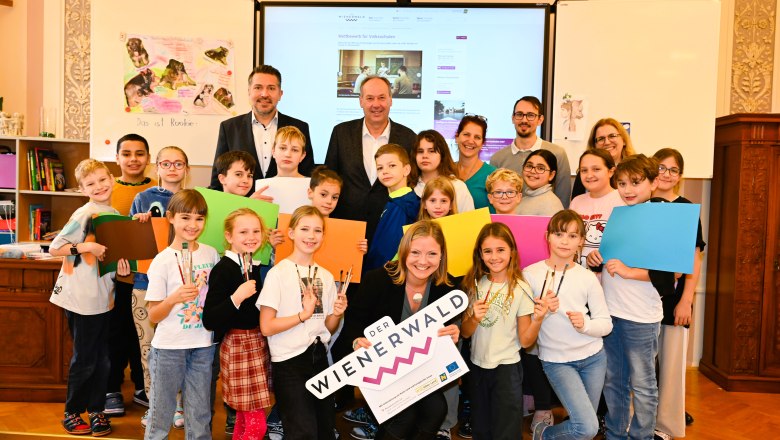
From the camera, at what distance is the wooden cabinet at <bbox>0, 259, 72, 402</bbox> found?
12.5 feet

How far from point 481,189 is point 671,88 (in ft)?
6.87

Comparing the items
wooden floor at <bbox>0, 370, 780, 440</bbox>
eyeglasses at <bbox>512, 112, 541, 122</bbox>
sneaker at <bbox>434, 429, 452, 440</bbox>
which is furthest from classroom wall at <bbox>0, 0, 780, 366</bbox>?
sneaker at <bbox>434, 429, 452, 440</bbox>

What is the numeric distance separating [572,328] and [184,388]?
1834 millimetres

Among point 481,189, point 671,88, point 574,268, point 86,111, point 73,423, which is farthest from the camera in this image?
point 86,111

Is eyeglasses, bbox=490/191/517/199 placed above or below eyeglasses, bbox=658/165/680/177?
below

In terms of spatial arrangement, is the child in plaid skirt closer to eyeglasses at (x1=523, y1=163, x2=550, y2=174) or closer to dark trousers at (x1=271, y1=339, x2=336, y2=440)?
dark trousers at (x1=271, y1=339, x2=336, y2=440)

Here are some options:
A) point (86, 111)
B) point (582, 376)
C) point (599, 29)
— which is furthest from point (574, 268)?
point (86, 111)

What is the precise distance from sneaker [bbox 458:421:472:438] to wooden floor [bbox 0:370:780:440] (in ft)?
0.13

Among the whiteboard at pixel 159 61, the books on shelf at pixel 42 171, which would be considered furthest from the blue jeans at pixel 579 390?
the books on shelf at pixel 42 171

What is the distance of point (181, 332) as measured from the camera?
9.16 feet

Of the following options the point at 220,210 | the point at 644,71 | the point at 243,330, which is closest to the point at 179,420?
the point at 243,330

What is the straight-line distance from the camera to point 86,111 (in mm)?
5324

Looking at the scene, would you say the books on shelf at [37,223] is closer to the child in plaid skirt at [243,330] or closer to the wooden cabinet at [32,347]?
the wooden cabinet at [32,347]

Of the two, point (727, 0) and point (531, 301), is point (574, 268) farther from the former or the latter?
point (727, 0)
